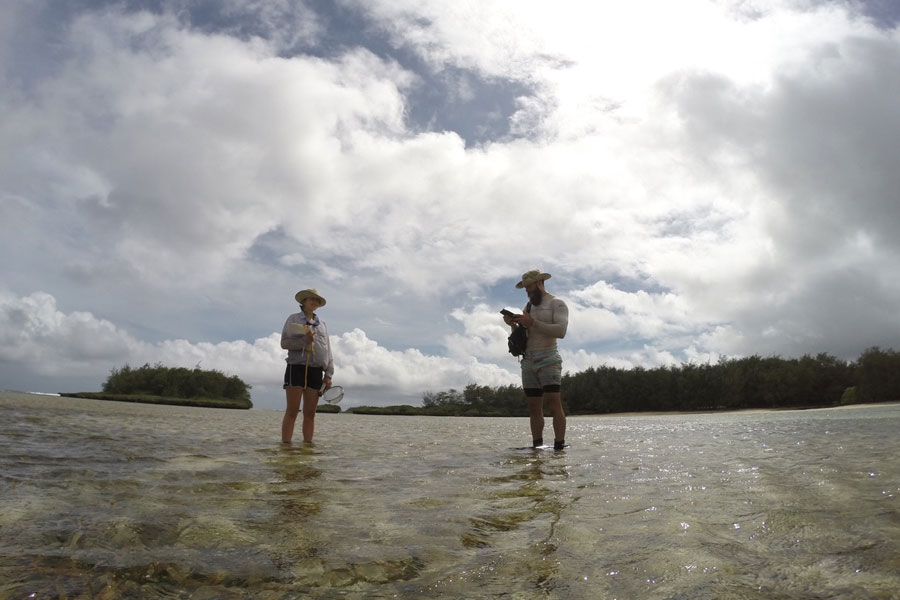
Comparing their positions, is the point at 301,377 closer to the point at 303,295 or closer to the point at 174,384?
the point at 303,295

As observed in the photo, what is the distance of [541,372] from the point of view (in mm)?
7938

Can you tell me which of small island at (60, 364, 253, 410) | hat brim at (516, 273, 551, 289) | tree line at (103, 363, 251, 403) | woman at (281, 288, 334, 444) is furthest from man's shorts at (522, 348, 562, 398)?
tree line at (103, 363, 251, 403)

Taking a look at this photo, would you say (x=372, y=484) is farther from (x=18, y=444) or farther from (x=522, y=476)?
(x=18, y=444)

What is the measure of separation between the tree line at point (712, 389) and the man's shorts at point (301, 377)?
40388mm

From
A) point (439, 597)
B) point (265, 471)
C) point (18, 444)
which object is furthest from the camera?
point (18, 444)

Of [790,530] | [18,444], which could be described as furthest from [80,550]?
[18,444]

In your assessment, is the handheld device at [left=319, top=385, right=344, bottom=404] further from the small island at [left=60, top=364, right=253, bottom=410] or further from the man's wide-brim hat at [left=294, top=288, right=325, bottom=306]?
the small island at [left=60, top=364, right=253, bottom=410]

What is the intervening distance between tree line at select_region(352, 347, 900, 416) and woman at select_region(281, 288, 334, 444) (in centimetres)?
4025

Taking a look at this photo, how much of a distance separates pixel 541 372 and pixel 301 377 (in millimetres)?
3632

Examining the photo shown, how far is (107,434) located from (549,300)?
6.93 meters

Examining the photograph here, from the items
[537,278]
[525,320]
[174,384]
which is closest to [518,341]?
[525,320]

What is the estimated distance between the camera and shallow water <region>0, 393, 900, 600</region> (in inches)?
86.5

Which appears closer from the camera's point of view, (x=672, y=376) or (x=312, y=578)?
(x=312, y=578)

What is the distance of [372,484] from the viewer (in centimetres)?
463
